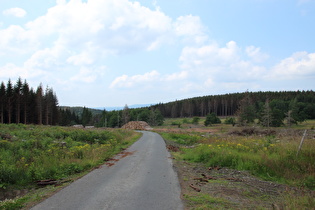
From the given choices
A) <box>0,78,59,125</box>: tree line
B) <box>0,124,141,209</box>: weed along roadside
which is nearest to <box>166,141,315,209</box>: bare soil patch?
<box>0,124,141,209</box>: weed along roadside

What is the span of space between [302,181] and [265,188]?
1982mm

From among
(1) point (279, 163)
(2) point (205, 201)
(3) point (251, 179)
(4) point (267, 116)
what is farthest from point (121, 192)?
(4) point (267, 116)

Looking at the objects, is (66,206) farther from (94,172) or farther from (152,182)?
(94,172)

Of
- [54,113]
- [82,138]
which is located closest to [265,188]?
[82,138]

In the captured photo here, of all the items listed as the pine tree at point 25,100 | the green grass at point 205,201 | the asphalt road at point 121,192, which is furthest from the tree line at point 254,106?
the green grass at point 205,201

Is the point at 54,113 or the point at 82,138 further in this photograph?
the point at 54,113

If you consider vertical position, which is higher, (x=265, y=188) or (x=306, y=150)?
(x=306, y=150)

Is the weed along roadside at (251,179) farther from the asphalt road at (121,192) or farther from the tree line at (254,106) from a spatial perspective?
the tree line at (254,106)

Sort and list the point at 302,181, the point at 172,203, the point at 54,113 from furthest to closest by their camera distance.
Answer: the point at 54,113 → the point at 302,181 → the point at 172,203

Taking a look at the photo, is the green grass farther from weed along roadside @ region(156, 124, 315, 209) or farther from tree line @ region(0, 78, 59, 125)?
tree line @ region(0, 78, 59, 125)

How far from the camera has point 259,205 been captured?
5.50m

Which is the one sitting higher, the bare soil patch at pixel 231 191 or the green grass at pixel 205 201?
the green grass at pixel 205 201

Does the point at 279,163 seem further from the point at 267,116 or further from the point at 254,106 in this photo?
the point at 254,106

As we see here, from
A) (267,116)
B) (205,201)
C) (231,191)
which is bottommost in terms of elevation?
(231,191)
